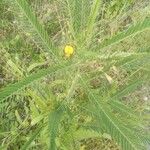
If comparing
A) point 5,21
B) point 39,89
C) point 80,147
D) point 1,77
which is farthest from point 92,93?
point 5,21

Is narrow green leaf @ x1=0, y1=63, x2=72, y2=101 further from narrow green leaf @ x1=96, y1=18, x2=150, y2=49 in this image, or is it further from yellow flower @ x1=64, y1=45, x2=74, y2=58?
yellow flower @ x1=64, y1=45, x2=74, y2=58

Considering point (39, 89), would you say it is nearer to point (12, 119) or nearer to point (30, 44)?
point (12, 119)

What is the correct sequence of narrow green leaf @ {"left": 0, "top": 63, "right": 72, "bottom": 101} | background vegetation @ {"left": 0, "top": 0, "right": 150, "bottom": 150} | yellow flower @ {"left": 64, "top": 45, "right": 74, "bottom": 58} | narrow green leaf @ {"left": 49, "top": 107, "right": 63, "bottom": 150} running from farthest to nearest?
yellow flower @ {"left": 64, "top": 45, "right": 74, "bottom": 58}, narrow green leaf @ {"left": 49, "top": 107, "right": 63, "bottom": 150}, background vegetation @ {"left": 0, "top": 0, "right": 150, "bottom": 150}, narrow green leaf @ {"left": 0, "top": 63, "right": 72, "bottom": 101}

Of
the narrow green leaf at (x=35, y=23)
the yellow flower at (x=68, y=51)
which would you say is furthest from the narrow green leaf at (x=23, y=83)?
the yellow flower at (x=68, y=51)

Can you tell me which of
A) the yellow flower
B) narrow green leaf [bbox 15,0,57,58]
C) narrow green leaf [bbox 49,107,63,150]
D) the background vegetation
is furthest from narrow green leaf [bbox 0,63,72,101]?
the yellow flower

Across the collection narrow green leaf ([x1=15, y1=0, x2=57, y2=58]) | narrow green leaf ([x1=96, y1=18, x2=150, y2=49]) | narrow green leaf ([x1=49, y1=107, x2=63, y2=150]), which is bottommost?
narrow green leaf ([x1=49, y1=107, x2=63, y2=150])

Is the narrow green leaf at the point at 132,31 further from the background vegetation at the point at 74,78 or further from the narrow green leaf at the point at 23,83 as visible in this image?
the narrow green leaf at the point at 23,83

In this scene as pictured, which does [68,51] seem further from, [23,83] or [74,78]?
Result: [23,83]

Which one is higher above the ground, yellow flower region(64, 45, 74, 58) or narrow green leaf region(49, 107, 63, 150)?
yellow flower region(64, 45, 74, 58)

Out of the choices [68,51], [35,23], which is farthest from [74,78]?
[35,23]
